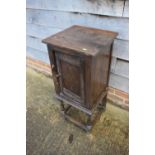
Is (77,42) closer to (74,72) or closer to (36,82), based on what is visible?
(74,72)

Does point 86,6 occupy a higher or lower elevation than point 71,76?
higher

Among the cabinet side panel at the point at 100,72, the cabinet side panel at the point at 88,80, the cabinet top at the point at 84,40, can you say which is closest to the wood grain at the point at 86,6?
the cabinet top at the point at 84,40

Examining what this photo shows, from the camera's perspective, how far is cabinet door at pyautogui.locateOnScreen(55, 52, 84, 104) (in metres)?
1.13

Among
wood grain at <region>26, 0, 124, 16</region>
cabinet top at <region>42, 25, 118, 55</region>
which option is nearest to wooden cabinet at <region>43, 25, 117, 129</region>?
cabinet top at <region>42, 25, 118, 55</region>

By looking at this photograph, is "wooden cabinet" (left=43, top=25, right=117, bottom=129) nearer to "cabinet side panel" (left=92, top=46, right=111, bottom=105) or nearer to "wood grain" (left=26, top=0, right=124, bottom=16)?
"cabinet side panel" (left=92, top=46, right=111, bottom=105)

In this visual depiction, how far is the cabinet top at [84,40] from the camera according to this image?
105 cm

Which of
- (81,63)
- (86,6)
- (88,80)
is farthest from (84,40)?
(86,6)

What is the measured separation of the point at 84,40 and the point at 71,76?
0.30m

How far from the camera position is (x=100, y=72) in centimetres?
127

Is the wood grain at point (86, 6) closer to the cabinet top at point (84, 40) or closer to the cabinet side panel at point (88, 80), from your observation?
the cabinet top at point (84, 40)

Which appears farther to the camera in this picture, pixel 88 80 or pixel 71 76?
pixel 71 76

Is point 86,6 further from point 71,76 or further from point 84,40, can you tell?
point 71,76
